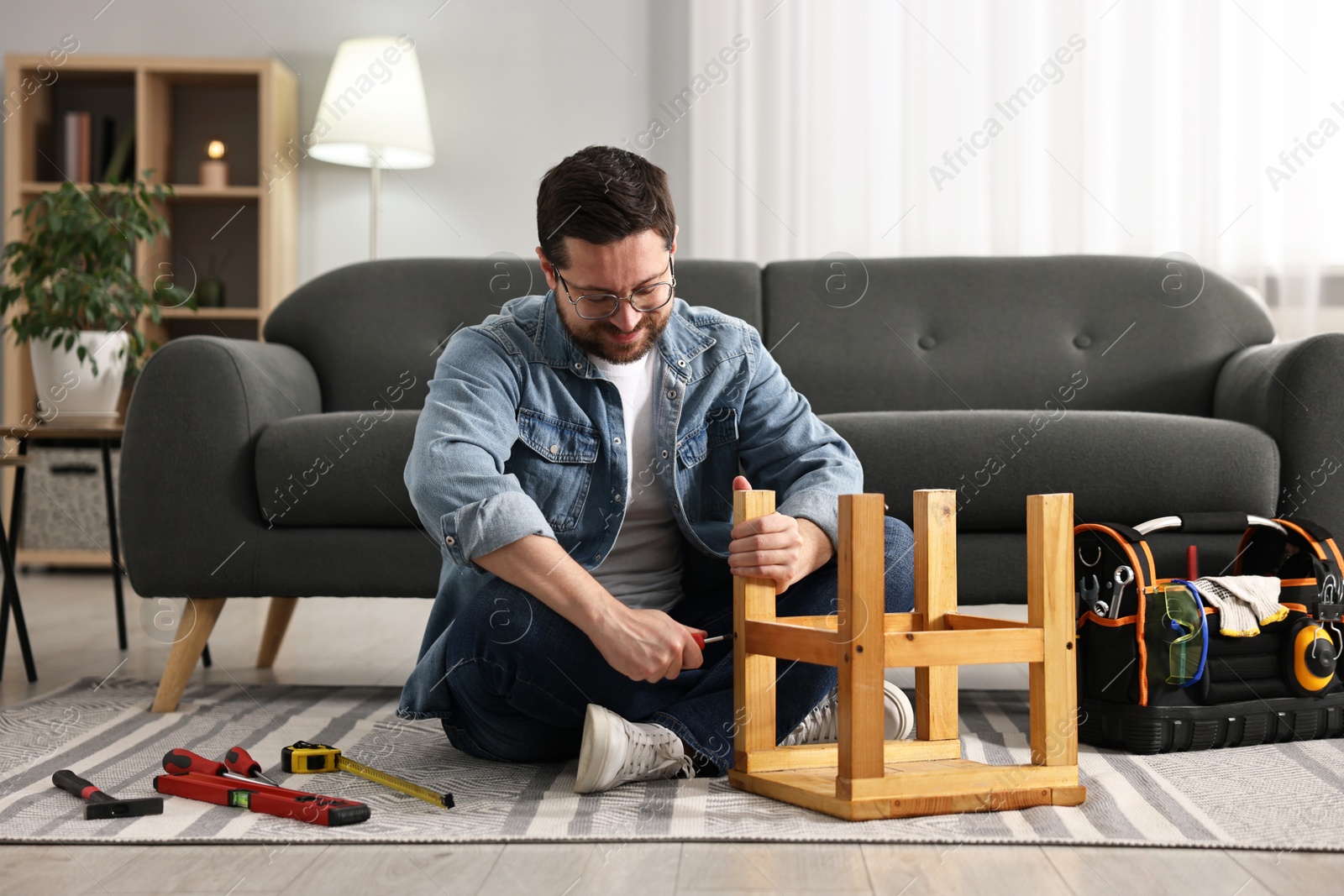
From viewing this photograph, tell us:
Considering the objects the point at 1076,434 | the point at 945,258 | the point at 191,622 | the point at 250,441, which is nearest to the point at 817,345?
the point at 945,258

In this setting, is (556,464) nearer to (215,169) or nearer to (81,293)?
(81,293)

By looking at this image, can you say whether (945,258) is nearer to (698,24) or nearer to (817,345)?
(817,345)

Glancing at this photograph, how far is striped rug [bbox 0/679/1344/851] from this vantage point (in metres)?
0.99

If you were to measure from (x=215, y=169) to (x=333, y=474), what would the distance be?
7.91 ft

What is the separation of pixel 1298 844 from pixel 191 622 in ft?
4.43

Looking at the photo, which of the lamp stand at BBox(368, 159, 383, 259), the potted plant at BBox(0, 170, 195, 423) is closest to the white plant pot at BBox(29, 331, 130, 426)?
the potted plant at BBox(0, 170, 195, 423)

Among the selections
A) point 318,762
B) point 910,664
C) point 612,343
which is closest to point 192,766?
point 318,762

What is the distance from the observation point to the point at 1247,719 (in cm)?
138

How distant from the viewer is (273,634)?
206 cm

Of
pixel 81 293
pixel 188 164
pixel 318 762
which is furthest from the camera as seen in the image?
pixel 188 164

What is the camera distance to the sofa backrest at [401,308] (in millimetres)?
2186

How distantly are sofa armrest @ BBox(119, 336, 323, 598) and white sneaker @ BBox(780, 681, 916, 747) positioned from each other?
2.72 feet

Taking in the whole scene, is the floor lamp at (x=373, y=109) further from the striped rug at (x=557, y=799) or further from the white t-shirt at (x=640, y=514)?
the white t-shirt at (x=640, y=514)

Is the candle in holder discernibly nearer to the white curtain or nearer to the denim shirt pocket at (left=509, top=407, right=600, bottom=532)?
the white curtain
